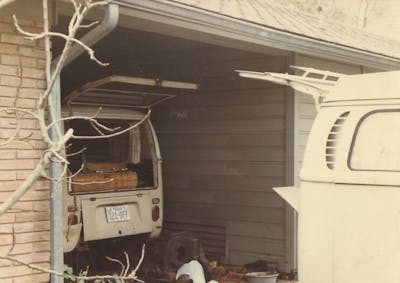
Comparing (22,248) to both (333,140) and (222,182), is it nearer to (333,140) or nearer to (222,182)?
(333,140)

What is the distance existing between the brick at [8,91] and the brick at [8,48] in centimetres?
30

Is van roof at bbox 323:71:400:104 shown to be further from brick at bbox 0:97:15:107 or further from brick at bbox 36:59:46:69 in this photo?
brick at bbox 0:97:15:107

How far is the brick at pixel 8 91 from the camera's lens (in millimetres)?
5205

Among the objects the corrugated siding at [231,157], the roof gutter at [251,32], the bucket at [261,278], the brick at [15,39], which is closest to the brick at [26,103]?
the brick at [15,39]

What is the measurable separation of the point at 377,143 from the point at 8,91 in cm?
306

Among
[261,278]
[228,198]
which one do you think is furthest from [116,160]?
[261,278]

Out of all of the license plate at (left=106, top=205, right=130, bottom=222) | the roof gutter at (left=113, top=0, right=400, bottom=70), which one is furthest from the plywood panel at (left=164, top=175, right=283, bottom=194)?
the roof gutter at (left=113, top=0, right=400, bottom=70)

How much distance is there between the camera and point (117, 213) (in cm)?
814

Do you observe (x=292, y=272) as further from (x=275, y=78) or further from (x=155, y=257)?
(x=275, y=78)

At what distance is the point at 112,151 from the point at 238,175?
1.87 metres

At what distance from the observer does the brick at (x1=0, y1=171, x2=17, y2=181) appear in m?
5.16

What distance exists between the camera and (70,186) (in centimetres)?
764

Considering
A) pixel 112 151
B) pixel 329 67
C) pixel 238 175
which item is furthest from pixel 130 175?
pixel 329 67

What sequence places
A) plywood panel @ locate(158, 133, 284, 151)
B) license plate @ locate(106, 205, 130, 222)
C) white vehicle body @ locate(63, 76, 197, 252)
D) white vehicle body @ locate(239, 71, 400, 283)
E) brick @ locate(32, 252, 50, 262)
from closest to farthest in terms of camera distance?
white vehicle body @ locate(239, 71, 400, 283), brick @ locate(32, 252, 50, 262), white vehicle body @ locate(63, 76, 197, 252), license plate @ locate(106, 205, 130, 222), plywood panel @ locate(158, 133, 284, 151)
